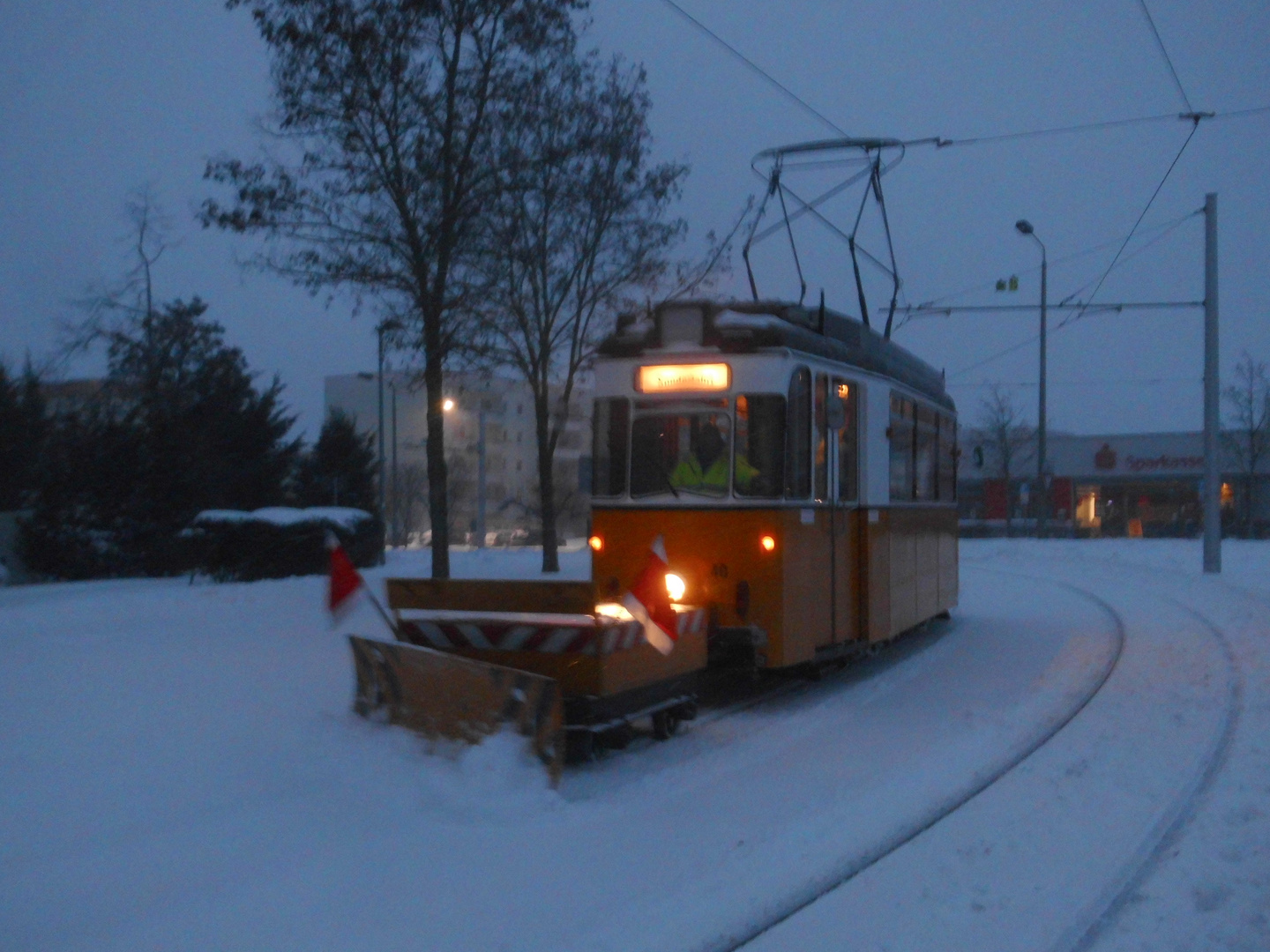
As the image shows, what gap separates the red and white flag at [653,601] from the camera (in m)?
8.30

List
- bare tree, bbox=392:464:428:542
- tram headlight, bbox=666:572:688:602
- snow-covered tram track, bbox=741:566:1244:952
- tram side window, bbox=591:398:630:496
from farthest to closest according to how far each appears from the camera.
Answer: bare tree, bbox=392:464:428:542 < tram side window, bbox=591:398:630:496 < tram headlight, bbox=666:572:688:602 < snow-covered tram track, bbox=741:566:1244:952

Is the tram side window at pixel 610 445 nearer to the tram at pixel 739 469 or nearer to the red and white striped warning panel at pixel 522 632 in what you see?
the tram at pixel 739 469

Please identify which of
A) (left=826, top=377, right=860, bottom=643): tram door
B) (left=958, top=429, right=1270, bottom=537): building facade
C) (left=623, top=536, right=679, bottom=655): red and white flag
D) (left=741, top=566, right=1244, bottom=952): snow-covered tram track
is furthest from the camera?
(left=958, top=429, right=1270, bottom=537): building facade

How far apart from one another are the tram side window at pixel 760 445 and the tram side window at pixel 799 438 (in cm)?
7

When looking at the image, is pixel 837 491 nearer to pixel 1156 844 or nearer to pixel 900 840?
pixel 900 840

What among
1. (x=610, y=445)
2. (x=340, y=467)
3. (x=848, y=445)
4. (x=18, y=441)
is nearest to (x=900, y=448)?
(x=848, y=445)

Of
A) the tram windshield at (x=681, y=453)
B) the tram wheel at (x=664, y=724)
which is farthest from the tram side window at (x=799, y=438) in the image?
the tram wheel at (x=664, y=724)

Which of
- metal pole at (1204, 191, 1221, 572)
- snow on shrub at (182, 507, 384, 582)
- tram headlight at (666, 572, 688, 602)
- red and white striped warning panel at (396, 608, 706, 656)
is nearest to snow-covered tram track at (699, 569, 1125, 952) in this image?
red and white striped warning panel at (396, 608, 706, 656)

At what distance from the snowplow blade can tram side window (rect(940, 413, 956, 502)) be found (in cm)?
872

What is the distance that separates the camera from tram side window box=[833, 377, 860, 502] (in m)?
10.7

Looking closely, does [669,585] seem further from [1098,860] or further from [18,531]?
[18,531]

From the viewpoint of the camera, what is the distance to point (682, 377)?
9.86m

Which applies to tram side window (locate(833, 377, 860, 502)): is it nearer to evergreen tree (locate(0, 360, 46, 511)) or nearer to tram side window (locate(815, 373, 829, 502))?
tram side window (locate(815, 373, 829, 502))

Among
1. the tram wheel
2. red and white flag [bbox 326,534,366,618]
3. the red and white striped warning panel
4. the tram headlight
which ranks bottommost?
the tram wheel
